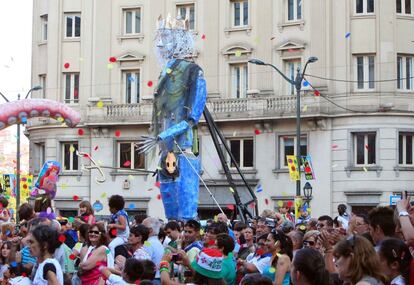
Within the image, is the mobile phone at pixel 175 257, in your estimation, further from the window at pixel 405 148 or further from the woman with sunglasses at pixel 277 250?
the window at pixel 405 148

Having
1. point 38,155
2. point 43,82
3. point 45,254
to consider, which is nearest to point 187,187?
point 45,254

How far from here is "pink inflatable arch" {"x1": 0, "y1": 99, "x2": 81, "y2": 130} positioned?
69.8 ft

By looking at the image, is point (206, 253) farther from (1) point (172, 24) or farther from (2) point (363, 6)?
(2) point (363, 6)

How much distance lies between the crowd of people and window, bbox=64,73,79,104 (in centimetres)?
2939

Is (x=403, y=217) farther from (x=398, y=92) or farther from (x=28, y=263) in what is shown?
(x=398, y=92)

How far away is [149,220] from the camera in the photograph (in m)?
12.9

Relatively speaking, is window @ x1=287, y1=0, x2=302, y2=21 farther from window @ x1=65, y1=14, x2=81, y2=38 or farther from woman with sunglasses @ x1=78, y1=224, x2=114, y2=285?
woman with sunglasses @ x1=78, y1=224, x2=114, y2=285

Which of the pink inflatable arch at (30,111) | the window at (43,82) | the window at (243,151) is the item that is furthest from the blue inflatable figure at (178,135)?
the window at (43,82)

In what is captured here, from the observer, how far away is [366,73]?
38.7m

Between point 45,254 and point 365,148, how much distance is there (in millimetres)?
29930

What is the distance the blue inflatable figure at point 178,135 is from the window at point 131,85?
19.8m

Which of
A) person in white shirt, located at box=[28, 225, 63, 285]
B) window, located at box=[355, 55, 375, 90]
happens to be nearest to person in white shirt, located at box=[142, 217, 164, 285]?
person in white shirt, located at box=[28, 225, 63, 285]

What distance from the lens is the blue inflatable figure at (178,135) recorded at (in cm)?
2270

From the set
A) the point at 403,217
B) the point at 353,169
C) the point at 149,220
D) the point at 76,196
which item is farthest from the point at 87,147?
the point at 403,217
